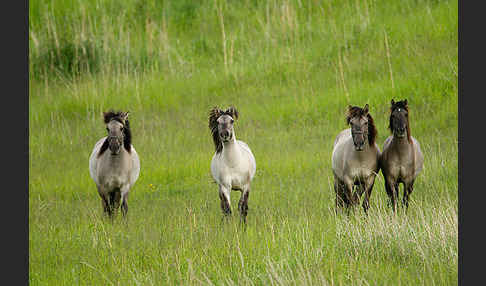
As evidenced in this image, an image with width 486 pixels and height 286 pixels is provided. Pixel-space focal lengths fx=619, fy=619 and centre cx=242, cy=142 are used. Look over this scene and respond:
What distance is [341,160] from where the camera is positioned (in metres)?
10.4

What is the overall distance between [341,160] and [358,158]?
54 cm

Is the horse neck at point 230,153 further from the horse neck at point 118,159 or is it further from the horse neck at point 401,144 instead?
the horse neck at point 401,144

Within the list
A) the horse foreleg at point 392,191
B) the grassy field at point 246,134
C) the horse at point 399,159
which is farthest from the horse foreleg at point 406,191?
the grassy field at point 246,134

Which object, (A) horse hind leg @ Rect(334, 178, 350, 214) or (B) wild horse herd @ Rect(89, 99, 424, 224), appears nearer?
(B) wild horse herd @ Rect(89, 99, 424, 224)

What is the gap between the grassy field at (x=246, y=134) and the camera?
8188mm

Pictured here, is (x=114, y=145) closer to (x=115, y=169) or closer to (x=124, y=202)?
(x=115, y=169)

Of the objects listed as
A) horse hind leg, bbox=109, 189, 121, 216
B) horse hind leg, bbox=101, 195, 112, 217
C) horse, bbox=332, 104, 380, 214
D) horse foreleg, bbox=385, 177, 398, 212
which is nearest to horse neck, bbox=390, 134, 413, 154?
horse, bbox=332, 104, 380, 214

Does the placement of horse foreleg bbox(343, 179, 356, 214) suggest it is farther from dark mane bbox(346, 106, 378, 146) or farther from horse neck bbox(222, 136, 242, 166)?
horse neck bbox(222, 136, 242, 166)

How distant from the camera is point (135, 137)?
1747 cm

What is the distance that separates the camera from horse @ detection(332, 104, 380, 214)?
30.5 feet

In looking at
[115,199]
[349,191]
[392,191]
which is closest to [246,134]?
[115,199]

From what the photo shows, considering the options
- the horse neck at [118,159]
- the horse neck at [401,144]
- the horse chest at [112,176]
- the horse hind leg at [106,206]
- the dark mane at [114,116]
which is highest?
the dark mane at [114,116]

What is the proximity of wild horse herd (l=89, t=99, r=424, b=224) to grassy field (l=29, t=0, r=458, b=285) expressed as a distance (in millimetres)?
508

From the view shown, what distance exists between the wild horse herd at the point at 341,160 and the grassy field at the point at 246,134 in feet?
1.67
